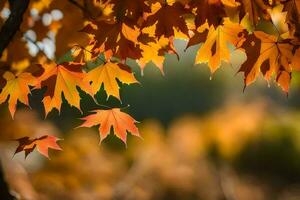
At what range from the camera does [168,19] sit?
5.45ft

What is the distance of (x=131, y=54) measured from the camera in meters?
1.78

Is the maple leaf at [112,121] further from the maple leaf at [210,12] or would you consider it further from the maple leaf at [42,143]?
the maple leaf at [210,12]

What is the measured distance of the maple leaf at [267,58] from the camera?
1789 millimetres

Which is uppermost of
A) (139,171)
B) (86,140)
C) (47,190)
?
(47,190)

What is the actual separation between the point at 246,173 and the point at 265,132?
37.3 inches

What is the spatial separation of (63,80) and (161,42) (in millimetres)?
396

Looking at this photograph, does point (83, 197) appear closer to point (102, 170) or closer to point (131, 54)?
point (102, 170)

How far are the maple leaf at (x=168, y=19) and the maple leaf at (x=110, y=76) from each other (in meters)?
0.21

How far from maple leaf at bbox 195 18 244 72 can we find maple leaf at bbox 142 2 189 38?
0.21 meters

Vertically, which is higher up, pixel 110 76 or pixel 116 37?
pixel 116 37

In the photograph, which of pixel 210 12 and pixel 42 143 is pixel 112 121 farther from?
pixel 210 12

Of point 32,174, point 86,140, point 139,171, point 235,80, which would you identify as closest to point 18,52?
point 32,174

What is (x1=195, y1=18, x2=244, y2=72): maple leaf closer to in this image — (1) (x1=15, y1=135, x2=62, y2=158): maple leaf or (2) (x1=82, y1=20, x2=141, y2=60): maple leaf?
(2) (x1=82, y1=20, x2=141, y2=60): maple leaf

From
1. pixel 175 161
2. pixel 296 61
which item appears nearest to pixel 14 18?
pixel 296 61
